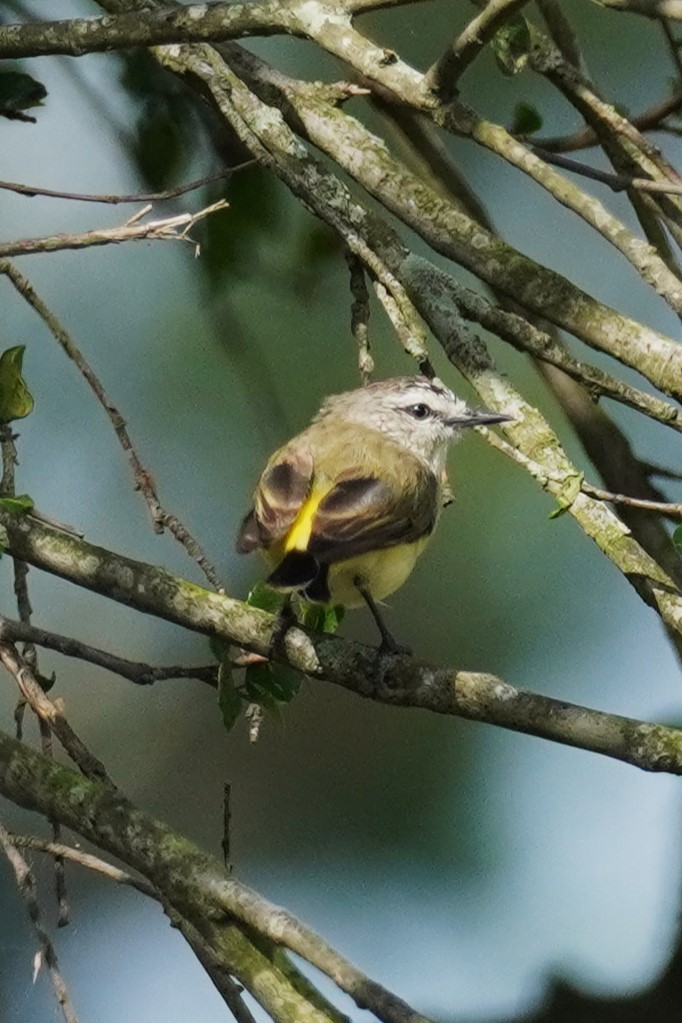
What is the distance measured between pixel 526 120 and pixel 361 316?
2.09 feet

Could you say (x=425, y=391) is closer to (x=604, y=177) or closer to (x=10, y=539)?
(x=604, y=177)

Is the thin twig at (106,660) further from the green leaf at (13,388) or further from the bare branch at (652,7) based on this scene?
the bare branch at (652,7)

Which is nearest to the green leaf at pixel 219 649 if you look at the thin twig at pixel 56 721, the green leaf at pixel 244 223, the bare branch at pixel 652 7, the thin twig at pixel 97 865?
the thin twig at pixel 56 721

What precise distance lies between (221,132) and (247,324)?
492mm

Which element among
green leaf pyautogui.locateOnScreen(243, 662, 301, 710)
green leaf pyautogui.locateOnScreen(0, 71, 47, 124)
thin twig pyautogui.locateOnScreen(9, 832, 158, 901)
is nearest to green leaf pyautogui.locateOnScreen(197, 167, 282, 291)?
green leaf pyautogui.locateOnScreen(0, 71, 47, 124)

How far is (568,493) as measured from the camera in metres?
1.82

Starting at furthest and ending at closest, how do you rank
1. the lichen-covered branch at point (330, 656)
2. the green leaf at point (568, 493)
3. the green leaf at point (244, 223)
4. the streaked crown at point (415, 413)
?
the green leaf at point (244, 223), the streaked crown at point (415, 413), the green leaf at point (568, 493), the lichen-covered branch at point (330, 656)

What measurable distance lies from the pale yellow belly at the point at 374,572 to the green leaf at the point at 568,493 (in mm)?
420

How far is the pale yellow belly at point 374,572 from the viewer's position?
2.22 meters

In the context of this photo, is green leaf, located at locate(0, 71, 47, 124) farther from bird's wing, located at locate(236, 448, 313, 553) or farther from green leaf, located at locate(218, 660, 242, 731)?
green leaf, located at locate(218, 660, 242, 731)

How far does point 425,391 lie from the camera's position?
2684mm

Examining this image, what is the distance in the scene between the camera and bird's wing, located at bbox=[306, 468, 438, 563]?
80.3 inches

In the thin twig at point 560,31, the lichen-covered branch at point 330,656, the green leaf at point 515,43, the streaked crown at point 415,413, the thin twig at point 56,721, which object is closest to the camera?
the lichen-covered branch at point 330,656

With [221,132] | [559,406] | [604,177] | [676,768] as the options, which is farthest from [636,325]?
[221,132]
